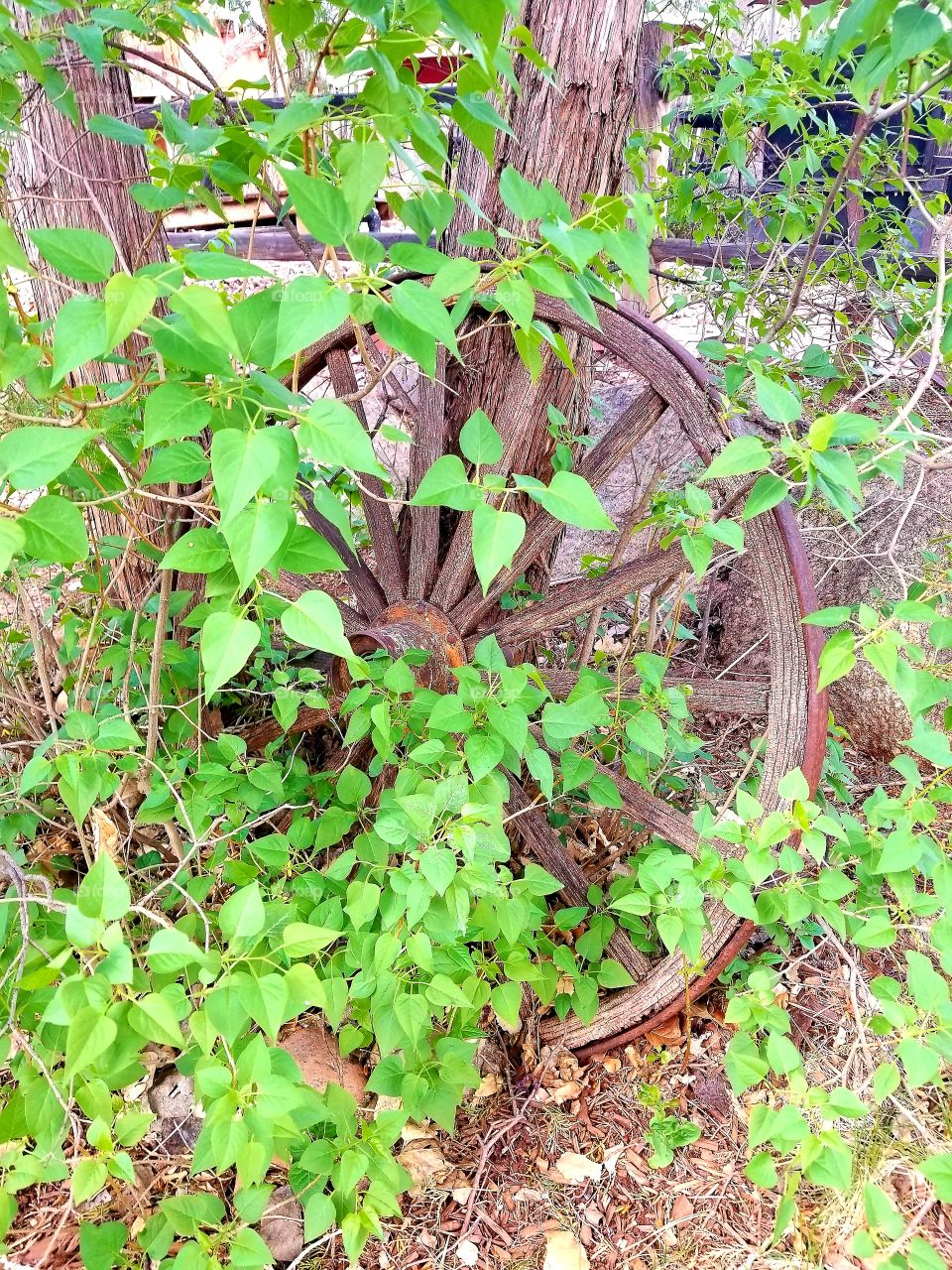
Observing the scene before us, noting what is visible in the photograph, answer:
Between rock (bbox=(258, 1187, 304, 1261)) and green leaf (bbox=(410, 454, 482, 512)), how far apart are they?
133 cm

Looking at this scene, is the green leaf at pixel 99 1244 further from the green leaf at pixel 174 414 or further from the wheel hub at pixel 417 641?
the green leaf at pixel 174 414

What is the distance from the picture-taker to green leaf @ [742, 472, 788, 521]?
1.27 meters

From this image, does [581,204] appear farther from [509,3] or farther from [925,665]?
[925,665]

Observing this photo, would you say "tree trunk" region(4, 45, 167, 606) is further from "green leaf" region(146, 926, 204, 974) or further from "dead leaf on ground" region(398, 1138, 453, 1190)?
"dead leaf on ground" region(398, 1138, 453, 1190)

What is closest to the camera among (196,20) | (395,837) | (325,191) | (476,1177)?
(325,191)

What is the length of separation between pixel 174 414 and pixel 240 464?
0.22 meters

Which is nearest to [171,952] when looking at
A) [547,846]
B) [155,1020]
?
[155,1020]

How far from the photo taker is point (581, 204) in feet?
6.10

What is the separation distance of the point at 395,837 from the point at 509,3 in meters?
1.10

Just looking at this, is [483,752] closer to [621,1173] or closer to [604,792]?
[604,792]

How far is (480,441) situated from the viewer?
4.43 ft

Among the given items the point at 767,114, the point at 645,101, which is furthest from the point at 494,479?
the point at 645,101

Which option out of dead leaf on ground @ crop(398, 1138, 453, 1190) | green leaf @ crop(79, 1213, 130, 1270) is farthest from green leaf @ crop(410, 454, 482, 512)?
dead leaf on ground @ crop(398, 1138, 453, 1190)

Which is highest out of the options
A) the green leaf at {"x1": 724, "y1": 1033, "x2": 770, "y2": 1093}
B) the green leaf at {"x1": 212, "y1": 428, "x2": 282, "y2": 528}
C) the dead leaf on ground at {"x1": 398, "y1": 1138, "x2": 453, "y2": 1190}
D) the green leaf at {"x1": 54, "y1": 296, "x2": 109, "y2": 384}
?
the green leaf at {"x1": 54, "y1": 296, "x2": 109, "y2": 384}
